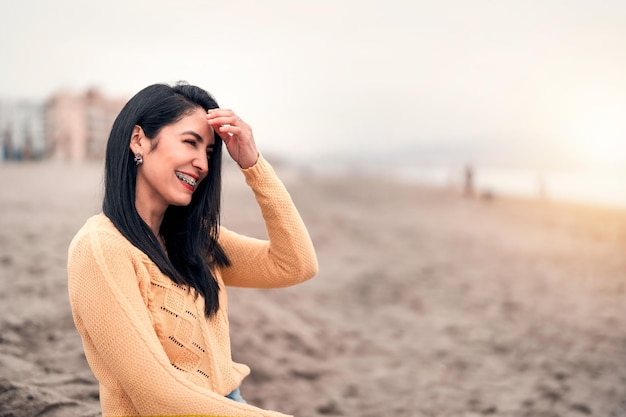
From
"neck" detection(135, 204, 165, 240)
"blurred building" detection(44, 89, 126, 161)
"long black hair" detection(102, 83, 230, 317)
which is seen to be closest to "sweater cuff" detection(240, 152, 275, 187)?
"long black hair" detection(102, 83, 230, 317)

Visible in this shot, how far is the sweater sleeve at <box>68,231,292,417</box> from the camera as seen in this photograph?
1529 mm

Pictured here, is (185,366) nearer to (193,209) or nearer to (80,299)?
(80,299)

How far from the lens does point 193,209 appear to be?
1.96 meters

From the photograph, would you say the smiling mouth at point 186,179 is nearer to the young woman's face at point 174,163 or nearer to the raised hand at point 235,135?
the young woman's face at point 174,163

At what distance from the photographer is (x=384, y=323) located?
20.6ft

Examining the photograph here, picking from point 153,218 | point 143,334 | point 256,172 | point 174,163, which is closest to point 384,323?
point 256,172

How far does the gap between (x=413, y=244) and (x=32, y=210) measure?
6.24 metres

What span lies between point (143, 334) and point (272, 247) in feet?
2.19

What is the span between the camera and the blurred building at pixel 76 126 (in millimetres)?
15883

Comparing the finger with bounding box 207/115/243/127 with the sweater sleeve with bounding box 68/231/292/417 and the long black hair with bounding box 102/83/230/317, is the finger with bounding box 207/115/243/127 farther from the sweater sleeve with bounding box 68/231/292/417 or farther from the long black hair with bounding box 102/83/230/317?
the sweater sleeve with bounding box 68/231/292/417

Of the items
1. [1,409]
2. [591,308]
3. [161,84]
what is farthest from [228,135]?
[591,308]

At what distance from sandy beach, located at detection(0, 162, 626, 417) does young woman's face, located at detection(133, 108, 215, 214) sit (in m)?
0.33

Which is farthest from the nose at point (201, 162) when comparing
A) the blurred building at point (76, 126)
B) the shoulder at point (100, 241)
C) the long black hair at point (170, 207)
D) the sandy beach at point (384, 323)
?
the blurred building at point (76, 126)

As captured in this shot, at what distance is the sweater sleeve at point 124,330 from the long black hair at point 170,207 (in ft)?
0.42
